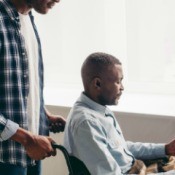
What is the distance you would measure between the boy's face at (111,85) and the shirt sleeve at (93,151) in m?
0.17

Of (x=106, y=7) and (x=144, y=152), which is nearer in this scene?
(x=144, y=152)

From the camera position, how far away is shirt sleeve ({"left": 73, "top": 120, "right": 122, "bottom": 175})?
1.33 m

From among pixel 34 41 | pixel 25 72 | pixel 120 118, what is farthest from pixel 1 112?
pixel 120 118

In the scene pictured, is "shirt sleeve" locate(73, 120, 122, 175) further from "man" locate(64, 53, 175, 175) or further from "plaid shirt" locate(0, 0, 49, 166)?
"plaid shirt" locate(0, 0, 49, 166)

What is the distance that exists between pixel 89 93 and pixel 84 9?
3.02ft

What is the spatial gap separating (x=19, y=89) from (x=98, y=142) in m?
0.35

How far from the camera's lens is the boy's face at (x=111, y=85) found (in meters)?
1.47

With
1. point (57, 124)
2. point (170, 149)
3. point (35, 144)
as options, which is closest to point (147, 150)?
point (170, 149)

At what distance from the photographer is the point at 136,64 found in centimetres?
217

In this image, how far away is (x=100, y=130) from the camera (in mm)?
1389

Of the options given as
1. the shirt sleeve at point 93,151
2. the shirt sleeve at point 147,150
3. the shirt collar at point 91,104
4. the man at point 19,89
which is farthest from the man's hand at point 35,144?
the shirt sleeve at point 147,150

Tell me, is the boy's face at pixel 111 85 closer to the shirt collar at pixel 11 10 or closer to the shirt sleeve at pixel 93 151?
the shirt sleeve at pixel 93 151

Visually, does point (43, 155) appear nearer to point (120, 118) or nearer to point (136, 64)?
point (120, 118)

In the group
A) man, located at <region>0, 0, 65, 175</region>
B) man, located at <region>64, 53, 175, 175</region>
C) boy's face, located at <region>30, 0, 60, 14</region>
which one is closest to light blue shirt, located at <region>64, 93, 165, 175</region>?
man, located at <region>64, 53, 175, 175</region>
